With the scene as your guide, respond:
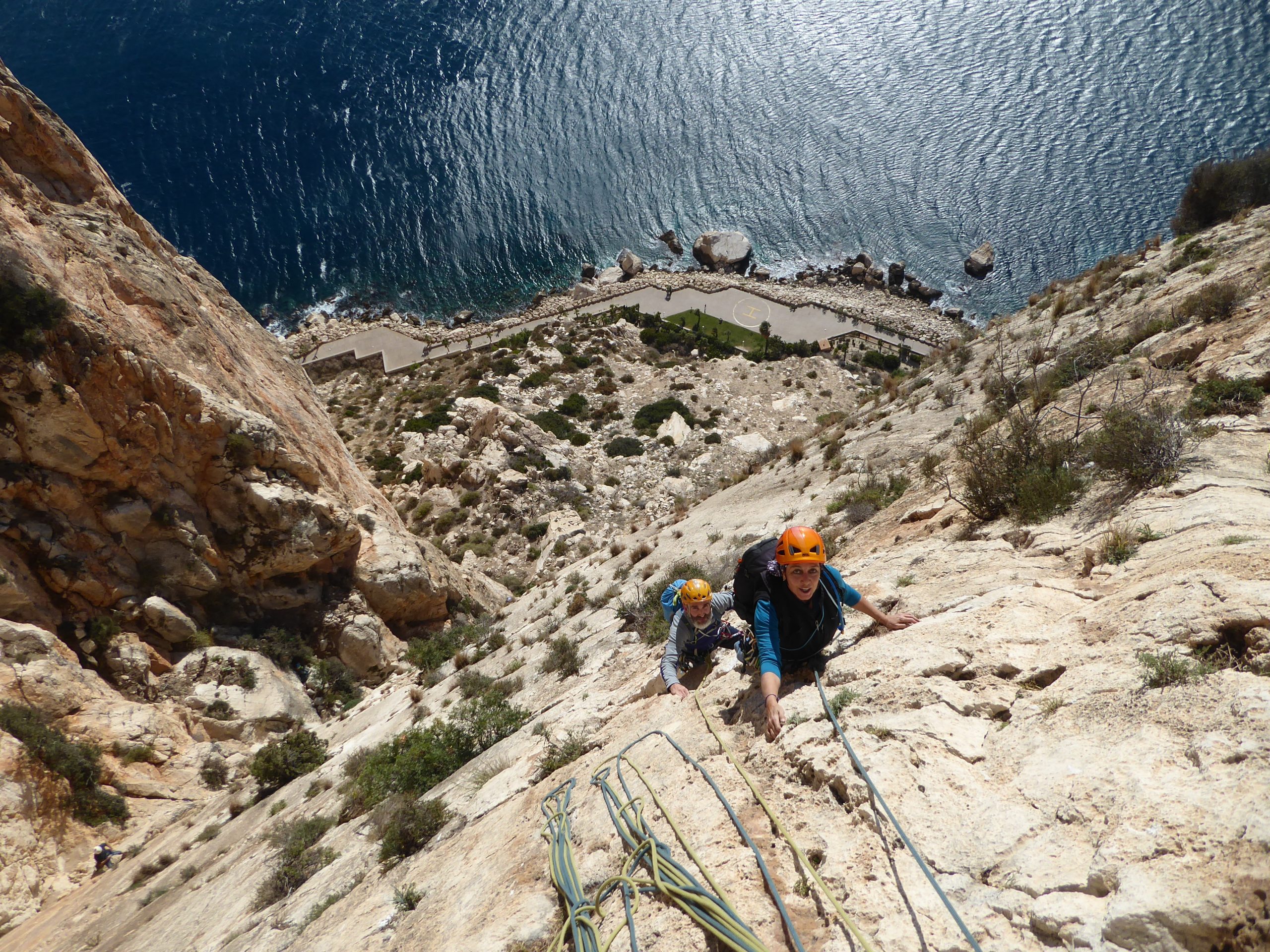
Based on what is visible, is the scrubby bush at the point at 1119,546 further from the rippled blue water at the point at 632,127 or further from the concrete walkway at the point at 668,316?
the rippled blue water at the point at 632,127

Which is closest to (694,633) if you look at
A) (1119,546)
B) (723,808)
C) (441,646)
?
(723,808)

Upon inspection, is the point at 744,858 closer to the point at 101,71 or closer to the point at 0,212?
the point at 0,212

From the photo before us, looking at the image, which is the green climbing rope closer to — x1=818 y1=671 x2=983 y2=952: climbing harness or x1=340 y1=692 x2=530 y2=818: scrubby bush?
x1=818 y1=671 x2=983 y2=952: climbing harness

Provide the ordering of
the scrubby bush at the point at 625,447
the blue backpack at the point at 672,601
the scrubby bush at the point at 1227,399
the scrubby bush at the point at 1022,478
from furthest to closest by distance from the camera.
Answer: the scrubby bush at the point at 625,447 < the scrubby bush at the point at 1227,399 < the blue backpack at the point at 672,601 < the scrubby bush at the point at 1022,478

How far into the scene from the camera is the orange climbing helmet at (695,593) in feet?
21.5

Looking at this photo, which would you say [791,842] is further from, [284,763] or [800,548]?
[284,763]

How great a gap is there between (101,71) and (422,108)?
33.6 m

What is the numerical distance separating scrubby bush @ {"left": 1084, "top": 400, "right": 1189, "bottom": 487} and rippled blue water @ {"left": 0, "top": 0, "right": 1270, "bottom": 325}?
4445cm

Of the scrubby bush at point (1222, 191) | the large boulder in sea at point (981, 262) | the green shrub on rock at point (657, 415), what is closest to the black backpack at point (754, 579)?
the green shrub on rock at point (657, 415)

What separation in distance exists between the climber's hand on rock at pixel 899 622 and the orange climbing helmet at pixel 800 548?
130cm

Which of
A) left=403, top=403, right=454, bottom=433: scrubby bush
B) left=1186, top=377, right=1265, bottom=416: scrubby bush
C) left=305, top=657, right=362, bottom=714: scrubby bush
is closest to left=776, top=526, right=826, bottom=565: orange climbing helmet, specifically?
left=1186, top=377, right=1265, bottom=416: scrubby bush

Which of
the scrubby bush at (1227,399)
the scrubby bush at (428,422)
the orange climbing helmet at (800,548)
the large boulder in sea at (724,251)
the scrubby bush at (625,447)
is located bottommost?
the scrubby bush at (1227,399)

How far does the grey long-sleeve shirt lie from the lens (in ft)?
22.0

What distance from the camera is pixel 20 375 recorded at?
12.4 m
